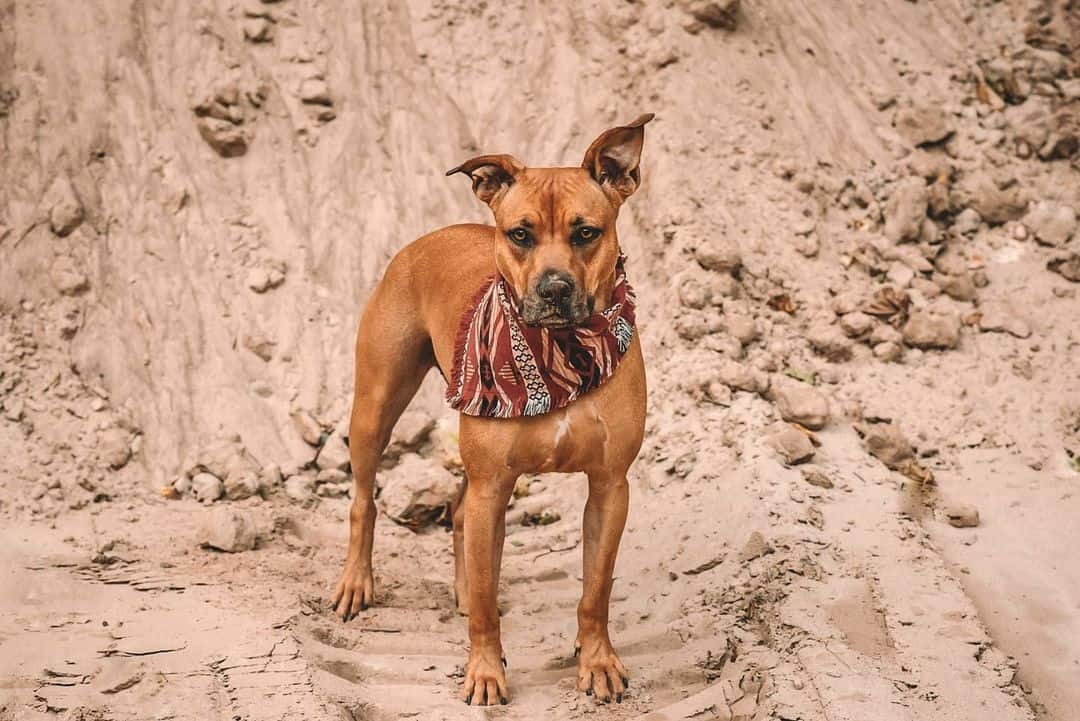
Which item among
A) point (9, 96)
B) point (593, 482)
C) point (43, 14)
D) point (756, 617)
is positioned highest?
point (43, 14)

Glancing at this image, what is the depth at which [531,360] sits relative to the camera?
4.19 metres

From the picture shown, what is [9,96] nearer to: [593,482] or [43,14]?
[43,14]

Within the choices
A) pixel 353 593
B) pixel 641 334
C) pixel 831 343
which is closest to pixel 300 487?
pixel 353 593

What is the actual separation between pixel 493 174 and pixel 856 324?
334cm

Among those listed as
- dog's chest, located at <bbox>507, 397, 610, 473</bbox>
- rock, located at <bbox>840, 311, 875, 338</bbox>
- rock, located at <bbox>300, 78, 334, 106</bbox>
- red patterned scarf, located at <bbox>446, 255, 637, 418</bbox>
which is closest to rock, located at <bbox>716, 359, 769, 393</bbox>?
rock, located at <bbox>840, 311, 875, 338</bbox>

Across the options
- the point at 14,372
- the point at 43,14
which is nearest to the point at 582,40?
the point at 43,14

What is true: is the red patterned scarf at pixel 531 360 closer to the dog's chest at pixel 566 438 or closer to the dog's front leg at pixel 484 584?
the dog's chest at pixel 566 438

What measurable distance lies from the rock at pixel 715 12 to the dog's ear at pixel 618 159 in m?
4.06

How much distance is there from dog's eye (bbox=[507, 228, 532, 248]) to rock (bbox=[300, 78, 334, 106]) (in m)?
4.40

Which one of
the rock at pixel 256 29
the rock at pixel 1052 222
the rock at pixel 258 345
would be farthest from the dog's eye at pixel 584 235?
the rock at pixel 256 29

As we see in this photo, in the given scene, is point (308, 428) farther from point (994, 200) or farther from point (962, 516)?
point (994, 200)

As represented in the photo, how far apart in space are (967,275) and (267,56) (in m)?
5.04

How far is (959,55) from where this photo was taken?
838cm

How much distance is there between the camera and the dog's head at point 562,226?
3.95m
